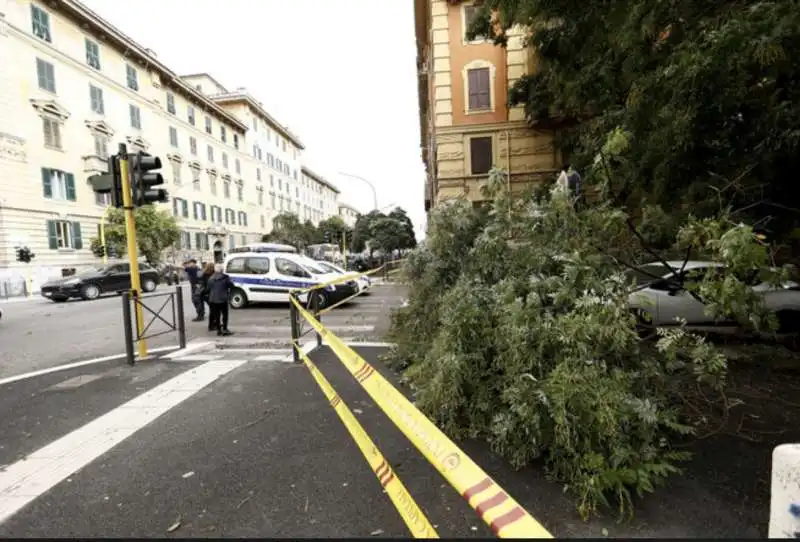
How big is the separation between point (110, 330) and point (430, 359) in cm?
896

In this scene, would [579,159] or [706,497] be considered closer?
[706,497]

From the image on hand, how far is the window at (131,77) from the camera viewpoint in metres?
34.9

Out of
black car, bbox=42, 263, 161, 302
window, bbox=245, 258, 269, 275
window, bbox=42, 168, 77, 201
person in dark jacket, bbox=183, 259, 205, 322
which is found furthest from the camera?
window, bbox=42, 168, 77, 201

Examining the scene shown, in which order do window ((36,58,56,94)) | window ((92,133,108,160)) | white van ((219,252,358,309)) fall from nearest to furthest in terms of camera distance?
white van ((219,252,358,309)), window ((36,58,56,94)), window ((92,133,108,160))

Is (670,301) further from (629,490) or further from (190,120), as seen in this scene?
(190,120)

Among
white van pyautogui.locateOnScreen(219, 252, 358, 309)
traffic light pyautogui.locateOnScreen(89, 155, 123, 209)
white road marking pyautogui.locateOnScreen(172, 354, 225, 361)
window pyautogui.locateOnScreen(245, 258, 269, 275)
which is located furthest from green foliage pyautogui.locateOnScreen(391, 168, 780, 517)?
window pyautogui.locateOnScreen(245, 258, 269, 275)

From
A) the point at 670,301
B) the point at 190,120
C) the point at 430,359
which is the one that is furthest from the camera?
the point at 190,120

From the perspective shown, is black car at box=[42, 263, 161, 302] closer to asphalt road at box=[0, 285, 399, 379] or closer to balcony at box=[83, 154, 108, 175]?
asphalt road at box=[0, 285, 399, 379]

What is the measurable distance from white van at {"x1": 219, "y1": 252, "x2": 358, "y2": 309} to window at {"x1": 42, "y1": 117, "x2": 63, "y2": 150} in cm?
2328

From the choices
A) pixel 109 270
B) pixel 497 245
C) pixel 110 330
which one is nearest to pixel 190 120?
pixel 109 270

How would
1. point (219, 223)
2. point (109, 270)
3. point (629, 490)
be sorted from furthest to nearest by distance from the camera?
point (219, 223) < point (109, 270) < point (629, 490)

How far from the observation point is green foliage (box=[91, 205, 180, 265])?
28734mm

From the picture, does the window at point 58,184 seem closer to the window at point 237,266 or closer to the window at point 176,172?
the window at point 176,172

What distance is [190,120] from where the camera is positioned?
144 feet
